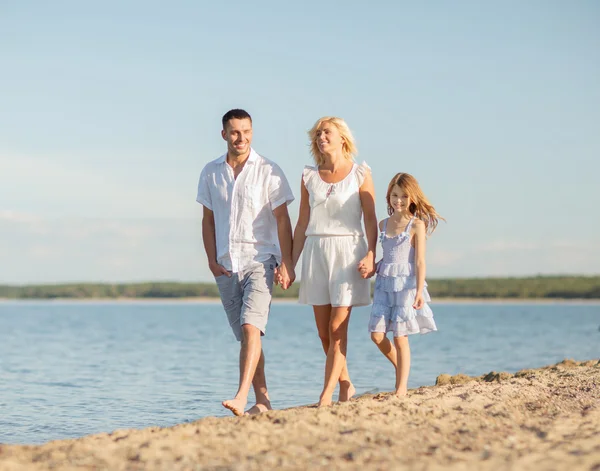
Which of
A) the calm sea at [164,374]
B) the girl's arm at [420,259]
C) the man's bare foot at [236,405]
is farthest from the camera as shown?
the calm sea at [164,374]

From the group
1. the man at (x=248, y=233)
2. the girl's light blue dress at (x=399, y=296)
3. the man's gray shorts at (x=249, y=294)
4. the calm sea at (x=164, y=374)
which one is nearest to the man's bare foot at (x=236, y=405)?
the man at (x=248, y=233)

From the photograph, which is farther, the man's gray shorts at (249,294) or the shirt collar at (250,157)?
the shirt collar at (250,157)

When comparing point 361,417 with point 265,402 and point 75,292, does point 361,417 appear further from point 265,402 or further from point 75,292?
point 75,292

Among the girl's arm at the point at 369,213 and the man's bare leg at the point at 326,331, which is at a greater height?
the girl's arm at the point at 369,213

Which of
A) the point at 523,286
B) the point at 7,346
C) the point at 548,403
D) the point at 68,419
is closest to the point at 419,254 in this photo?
the point at 548,403

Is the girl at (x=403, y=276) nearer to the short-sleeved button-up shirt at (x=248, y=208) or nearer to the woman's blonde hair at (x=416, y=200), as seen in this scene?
the woman's blonde hair at (x=416, y=200)

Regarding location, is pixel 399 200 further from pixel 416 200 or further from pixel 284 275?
pixel 284 275

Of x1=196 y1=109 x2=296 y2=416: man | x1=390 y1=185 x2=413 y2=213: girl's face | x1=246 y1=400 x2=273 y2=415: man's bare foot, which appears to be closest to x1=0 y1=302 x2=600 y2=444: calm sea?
x1=246 y1=400 x2=273 y2=415: man's bare foot

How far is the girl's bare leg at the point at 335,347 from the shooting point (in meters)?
5.68

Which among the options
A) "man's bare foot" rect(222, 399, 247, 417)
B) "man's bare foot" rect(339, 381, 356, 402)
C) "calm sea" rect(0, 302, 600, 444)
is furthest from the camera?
"calm sea" rect(0, 302, 600, 444)

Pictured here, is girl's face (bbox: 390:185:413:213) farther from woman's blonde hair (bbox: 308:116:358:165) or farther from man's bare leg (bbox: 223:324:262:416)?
man's bare leg (bbox: 223:324:262:416)

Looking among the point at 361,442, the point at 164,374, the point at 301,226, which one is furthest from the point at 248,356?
the point at 164,374

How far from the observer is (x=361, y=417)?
4770mm

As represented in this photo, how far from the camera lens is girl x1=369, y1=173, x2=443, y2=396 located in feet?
19.0
